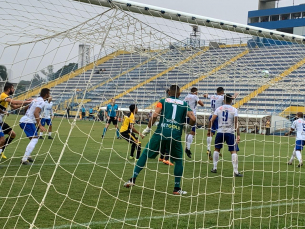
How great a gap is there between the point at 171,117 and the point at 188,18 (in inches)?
64.1

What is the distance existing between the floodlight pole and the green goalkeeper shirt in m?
1.33

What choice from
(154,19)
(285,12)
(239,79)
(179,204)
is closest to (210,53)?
(239,79)

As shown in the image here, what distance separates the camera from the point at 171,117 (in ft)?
22.1

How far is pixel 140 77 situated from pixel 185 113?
1365 mm

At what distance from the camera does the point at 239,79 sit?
8719mm

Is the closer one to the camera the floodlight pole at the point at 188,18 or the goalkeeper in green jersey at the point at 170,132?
the floodlight pole at the point at 188,18

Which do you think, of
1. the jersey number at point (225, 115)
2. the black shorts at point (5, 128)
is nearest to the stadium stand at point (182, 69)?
the jersey number at point (225, 115)

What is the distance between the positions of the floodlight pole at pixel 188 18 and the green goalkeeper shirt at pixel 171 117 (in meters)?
1.33

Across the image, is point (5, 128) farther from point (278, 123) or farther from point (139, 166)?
point (278, 123)

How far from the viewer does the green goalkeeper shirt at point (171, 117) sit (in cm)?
673

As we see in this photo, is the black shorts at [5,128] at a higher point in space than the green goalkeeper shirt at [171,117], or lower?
lower

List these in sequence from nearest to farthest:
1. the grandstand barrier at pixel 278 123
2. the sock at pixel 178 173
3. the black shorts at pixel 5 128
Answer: the sock at pixel 178 173, the black shorts at pixel 5 128, the grandstand barrier at pixel 278 123

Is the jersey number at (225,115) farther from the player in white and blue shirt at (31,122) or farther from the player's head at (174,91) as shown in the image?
the player in white and blue shirt at (31,122)

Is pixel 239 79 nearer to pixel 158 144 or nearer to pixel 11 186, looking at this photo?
pixel 158 144
